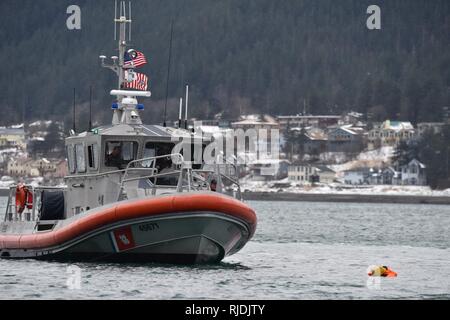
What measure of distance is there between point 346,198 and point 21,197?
126140 mm

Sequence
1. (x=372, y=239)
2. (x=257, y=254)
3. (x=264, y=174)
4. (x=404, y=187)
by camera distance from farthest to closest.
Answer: (x=264, y=174) → (x=404, y=187) → (x=372, y=239) → (x=257, y=254)

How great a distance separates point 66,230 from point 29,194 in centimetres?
339

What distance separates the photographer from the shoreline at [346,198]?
15015 centimetres

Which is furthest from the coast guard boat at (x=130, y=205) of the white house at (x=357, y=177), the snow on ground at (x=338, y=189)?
the white house at (x=357, y=177)

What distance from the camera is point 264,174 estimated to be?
7697 inches

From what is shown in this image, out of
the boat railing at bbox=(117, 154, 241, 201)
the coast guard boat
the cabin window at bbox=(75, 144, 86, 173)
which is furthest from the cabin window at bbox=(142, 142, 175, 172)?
the cabin window at bbox=(75, 144, 86, 173)

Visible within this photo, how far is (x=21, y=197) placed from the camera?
108ft

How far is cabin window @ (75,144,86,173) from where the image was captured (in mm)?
31984

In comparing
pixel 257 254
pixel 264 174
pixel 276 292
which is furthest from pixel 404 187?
pixel 276 292

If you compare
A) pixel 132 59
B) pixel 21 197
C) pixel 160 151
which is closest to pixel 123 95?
pixel 132 59

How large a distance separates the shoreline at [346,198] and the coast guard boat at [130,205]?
116443mm

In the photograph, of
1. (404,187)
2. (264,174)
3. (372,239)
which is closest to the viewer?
(372,239)

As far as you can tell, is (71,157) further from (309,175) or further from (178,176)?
(309,175)
